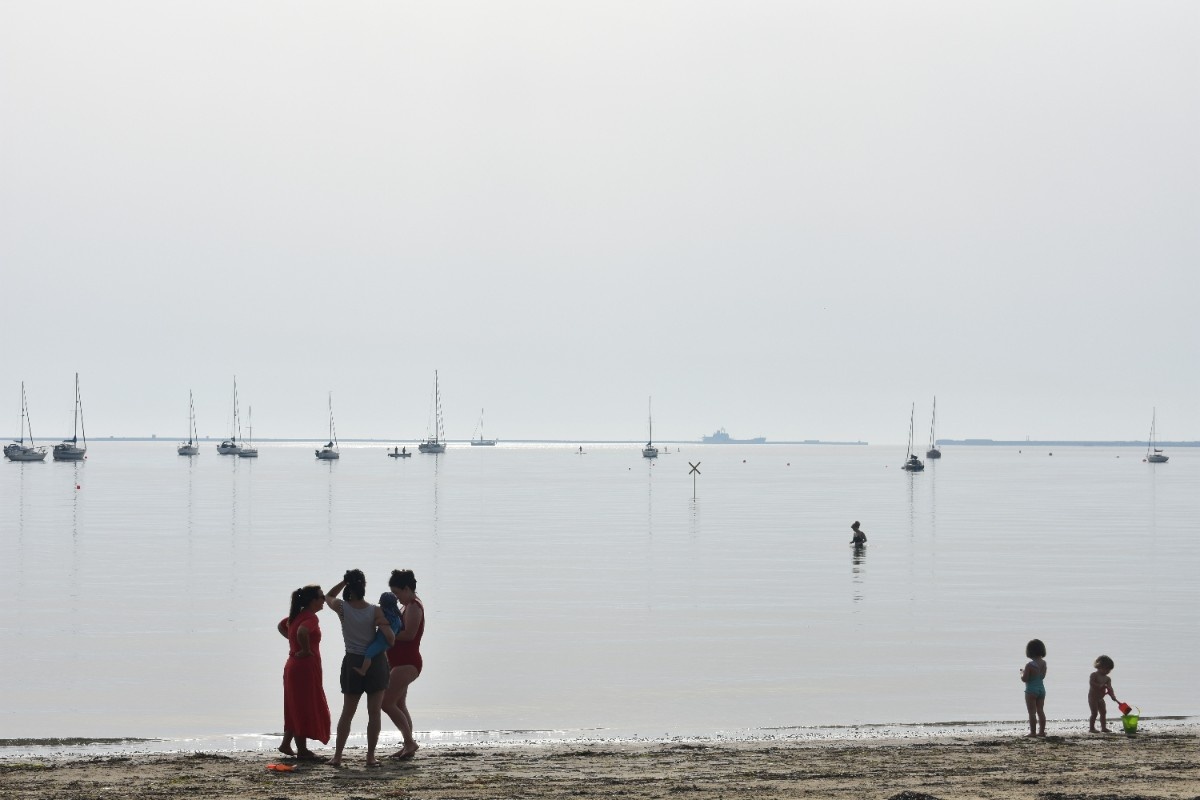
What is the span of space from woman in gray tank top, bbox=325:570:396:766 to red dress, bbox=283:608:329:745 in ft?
1.46

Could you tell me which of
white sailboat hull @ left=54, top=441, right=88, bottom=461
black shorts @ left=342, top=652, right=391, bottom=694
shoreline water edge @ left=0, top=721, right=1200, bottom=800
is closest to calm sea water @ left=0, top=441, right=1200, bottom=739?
shoreline water edge @ left=0, top=721, right=1200, bottom=800

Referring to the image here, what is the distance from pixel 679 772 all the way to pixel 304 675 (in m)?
4.22

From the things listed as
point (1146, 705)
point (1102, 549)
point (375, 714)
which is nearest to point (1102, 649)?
point (1146, 705)

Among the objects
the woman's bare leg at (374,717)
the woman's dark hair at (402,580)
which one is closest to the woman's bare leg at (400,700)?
the woman's bare leg at (374,717)

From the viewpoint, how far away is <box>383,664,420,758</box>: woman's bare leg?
13891 millimetres

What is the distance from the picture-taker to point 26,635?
89.1 ft

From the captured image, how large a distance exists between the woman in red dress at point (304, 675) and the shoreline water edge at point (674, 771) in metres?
0.37

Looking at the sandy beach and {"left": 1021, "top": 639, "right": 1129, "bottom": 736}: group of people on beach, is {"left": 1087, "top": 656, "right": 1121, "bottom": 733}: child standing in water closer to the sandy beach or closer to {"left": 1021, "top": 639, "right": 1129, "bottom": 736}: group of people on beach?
{"left": 1021, "top": 639, "right": 1129, "bottom": 736}: group of people on beach

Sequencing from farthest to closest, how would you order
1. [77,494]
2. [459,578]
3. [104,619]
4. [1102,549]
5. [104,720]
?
[77,494], [1102,549], [459,578], [104,619], [104,720]

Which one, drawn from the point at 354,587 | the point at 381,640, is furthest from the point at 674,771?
the point at 354,587

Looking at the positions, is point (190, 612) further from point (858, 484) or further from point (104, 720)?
point (858, 484)

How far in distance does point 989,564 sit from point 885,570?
4.23 meters

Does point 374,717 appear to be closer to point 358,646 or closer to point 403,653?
point 403,653

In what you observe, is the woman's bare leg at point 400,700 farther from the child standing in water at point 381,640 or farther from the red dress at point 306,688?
the red dress at point 306,688
